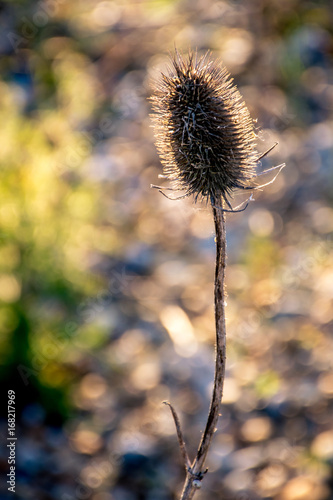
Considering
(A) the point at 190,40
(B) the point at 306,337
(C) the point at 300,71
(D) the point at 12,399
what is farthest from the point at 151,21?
(D) the point at 12,399

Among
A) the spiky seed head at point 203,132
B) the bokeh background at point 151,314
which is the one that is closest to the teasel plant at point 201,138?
the spiky seed head at point 203,132

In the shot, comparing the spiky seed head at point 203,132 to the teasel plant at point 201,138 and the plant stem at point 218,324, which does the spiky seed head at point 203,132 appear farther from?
the plant stem at point 218,324

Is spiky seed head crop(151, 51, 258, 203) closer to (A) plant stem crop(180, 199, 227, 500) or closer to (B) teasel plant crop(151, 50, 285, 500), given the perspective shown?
(B) teasel plant crop(151, 50, 285, 500)

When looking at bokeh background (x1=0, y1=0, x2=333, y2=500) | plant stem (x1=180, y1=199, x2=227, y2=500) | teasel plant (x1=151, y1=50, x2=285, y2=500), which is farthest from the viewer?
bokeh background (x1=0, y1=0, x2=333, y2=500)

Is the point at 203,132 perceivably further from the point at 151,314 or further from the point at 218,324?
the point at 151,314

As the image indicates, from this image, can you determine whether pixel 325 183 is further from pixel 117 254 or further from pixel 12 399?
pixel 12 399

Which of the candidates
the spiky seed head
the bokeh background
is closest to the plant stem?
the spiky seed head
